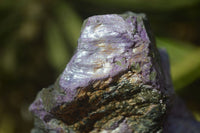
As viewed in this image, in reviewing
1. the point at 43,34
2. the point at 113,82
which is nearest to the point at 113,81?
the point at 113,82

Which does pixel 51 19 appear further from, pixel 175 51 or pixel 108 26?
pixel 108 26

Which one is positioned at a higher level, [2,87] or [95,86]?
[95,86]

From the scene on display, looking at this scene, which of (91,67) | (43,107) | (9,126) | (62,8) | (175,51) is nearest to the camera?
(91,67)

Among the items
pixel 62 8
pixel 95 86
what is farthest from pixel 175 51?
pixel 95 86

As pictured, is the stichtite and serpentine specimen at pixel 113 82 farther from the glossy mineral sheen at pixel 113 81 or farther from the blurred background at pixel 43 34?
the blurred background at pixel 43 34

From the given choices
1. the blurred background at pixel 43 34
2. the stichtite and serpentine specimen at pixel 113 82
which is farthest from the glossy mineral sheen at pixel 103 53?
the blurred background at pixel 43 34

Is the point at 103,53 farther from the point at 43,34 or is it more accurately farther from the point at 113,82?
the point at 43,34

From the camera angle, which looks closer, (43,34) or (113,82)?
(113,82)
